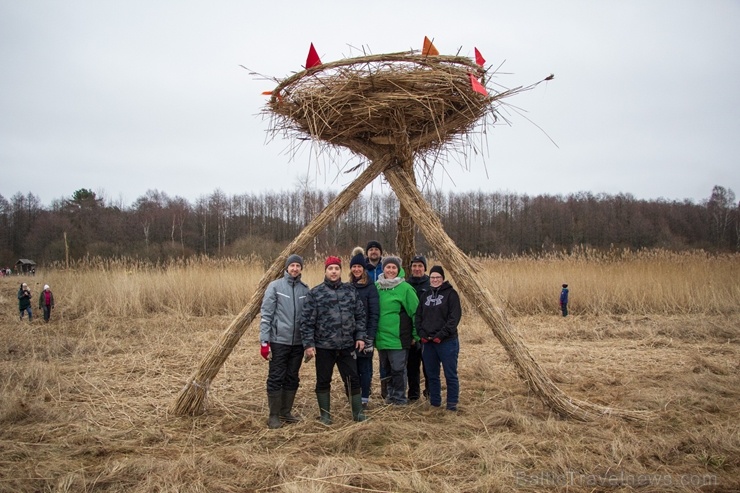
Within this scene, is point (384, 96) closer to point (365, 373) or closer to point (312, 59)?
point (312, 59)

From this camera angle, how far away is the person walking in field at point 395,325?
488cm

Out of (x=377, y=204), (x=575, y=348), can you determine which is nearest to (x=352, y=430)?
(x=575, y=348)

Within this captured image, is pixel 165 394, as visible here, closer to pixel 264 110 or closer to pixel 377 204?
pixel 264 110

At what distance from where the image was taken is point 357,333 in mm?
4621

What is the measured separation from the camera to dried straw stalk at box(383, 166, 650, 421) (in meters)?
4.16

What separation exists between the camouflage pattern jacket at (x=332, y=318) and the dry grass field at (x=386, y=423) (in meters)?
0.72

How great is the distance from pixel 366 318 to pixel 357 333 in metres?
0.24

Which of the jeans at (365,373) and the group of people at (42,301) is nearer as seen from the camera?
the jeans at (365,373)

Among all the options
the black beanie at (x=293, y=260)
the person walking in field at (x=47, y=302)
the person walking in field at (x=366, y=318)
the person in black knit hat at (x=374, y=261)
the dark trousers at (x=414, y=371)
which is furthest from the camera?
the person walking in field at (x=47, y=302)

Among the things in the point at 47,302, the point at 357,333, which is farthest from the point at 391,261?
the point at 47,302

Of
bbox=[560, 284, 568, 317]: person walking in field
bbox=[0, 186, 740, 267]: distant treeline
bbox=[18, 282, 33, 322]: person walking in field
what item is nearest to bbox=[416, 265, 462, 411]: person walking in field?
bbox=[560, 284, 568, 317]: person walking in field

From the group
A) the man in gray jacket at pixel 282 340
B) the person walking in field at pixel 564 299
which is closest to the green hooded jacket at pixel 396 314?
the man in gray jacket at pixel 282 340

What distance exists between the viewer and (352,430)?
12.8 ft

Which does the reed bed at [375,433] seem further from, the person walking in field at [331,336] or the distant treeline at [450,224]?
the distant treeline at [450,224]
